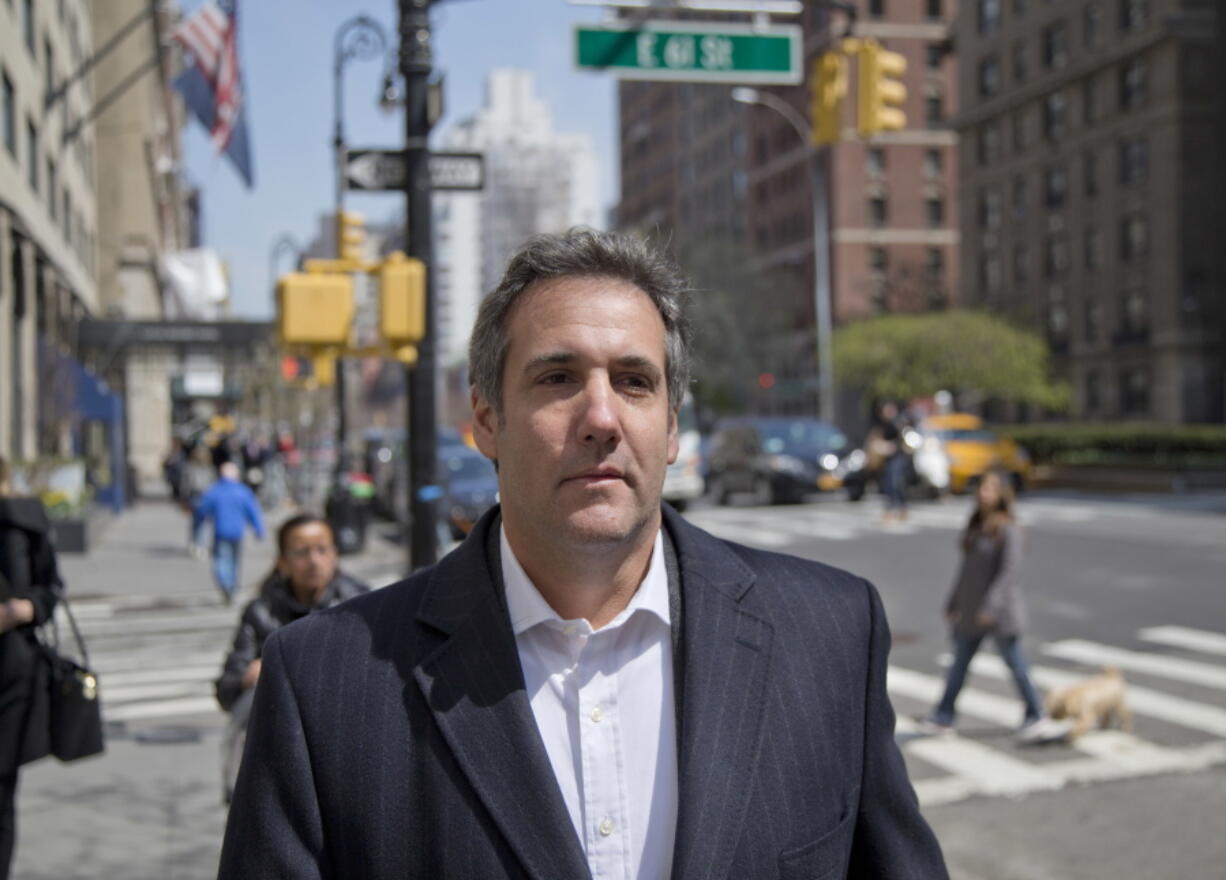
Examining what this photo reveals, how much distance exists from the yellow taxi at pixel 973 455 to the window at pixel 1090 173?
35.0m

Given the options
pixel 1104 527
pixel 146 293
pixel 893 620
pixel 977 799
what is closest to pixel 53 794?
pixel 977 799

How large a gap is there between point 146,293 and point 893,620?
40360mm

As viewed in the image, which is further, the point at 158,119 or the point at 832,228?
the point at 832,228

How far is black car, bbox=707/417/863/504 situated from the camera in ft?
92.2

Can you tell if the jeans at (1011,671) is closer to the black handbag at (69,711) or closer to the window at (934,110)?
the black handbag at (69,711)

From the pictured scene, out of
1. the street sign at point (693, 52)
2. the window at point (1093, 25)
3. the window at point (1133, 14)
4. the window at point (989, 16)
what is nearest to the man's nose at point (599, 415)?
the street sign at point (693, 52)

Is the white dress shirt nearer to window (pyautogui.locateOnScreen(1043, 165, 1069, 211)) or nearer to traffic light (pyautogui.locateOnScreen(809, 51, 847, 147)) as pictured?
traffic light (pyautogui.locateOnScreen(809, 51, 847, 147))

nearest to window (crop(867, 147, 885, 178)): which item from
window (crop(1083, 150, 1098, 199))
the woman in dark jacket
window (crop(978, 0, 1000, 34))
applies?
window (crop(978, 0, 1000, 34))

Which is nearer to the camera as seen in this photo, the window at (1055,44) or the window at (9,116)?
the window at (9,116)

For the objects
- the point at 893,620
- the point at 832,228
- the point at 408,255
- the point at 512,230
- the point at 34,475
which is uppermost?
the point at 512,230

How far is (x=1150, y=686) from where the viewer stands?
10.3 meters

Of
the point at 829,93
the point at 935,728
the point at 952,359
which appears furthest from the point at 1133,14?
the point at 935,728

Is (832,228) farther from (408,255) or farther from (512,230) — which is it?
(512,230)

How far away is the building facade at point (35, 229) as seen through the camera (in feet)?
71.6
